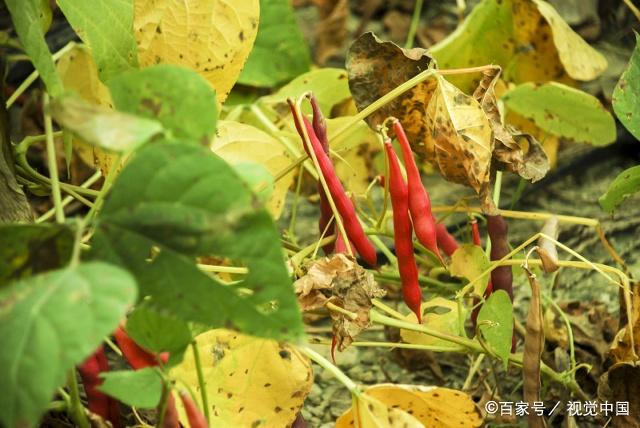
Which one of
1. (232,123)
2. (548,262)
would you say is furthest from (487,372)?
(232,123)

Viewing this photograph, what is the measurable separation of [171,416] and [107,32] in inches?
14.9

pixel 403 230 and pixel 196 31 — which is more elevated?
pixel 196 31

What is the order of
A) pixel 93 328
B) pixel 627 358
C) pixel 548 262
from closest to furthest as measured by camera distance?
pixel 93 328, pixel 548 262, pixel 627 358

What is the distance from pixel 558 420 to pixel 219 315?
60cm

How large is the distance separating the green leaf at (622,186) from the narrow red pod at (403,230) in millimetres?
239

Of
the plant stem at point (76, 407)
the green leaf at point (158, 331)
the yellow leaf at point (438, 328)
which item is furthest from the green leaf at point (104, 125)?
the yellow leaf at point (438, 328)

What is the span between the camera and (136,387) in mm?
702

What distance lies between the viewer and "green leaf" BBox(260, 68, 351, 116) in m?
1.29

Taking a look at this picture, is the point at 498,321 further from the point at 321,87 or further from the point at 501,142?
the point at 321,87

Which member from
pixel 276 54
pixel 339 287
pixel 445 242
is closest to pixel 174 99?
pixel 339 287

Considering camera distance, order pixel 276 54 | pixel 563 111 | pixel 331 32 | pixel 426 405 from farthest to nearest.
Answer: pixel 331 32
pixel 276 54
pixel 563 111
pixel 426 405

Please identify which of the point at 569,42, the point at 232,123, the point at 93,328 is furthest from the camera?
the point at 569,42

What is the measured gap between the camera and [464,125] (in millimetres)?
952

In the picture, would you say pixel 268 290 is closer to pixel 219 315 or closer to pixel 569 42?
pixel 219 315
